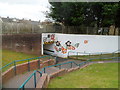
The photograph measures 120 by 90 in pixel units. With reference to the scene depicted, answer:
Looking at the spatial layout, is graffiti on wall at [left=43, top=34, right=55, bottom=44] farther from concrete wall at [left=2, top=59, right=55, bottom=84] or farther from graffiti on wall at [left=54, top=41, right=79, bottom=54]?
concrete wall at [left=2, top=59, right=55, bottom=84]

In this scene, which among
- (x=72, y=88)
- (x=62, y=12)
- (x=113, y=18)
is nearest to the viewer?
(x=72, y=88)

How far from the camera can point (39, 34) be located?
52.5 feet

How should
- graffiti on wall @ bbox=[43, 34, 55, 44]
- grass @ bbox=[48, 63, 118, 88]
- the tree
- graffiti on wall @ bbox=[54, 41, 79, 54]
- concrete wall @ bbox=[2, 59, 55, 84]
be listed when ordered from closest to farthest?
1. grass @ bbox=[48, 63, 118, 88]
2. concrete wall @ bbox=[2, 59, 55, 84]
3. the tree
4. graffiti on wall @ bbox=[43, 34, 55, 44]
5. graffiti on wall @ bbox=[54, 41, 79, 54]

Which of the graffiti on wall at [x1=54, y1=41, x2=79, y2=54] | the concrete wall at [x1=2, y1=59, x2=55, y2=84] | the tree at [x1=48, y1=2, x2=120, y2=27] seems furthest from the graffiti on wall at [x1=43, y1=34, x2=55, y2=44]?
the concrete wall at [x1=2, y1=59, x2=55, y2=84]

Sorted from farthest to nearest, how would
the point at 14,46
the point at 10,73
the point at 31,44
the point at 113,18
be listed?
the point at 113,18 < the point at 31,44 < the point at 14,46 < the point at 10,73

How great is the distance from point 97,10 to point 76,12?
3.92 m

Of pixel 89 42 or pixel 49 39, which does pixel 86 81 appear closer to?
pixel 89 42

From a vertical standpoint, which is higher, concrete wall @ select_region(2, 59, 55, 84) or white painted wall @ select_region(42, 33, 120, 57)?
white painted wall @ select_region(42, 33, 120, 57)

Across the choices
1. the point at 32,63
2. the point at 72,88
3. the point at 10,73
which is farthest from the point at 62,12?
the point at 72,88

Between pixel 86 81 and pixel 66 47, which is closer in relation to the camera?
pixel 86 81

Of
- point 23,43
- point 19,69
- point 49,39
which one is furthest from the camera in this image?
point 49,39

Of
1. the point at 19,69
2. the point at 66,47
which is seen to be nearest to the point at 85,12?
the point at 66,47

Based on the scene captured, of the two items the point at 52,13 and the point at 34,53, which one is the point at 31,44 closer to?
the point at 34,53

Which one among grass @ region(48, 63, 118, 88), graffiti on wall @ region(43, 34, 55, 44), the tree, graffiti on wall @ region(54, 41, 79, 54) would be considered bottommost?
grass @ region(48, 63, 118, 88)
